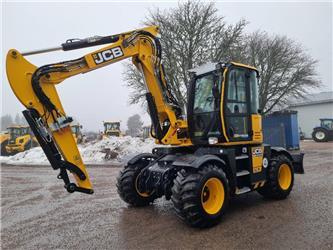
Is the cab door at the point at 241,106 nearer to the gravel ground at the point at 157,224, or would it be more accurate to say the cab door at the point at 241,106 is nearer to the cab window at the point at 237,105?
the cab window at the point at 237,105

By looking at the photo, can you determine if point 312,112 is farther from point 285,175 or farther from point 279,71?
point 285,175

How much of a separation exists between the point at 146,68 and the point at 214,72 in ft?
4.60

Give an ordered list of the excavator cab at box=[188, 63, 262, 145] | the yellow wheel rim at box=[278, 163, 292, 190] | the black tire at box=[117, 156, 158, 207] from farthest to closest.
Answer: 1. the yellow wheel rim at box=[278, 163, 292, 190]
2. the black tire at box=[117, 156, 158, 207]
3. the excavator cab at box=[188, 63, 262, 145]

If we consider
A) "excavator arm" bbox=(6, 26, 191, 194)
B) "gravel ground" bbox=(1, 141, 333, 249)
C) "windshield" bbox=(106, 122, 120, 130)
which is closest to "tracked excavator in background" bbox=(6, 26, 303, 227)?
"excavator arm" bbox=(6, 26, 191, 194)

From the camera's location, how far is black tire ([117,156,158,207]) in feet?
20.0

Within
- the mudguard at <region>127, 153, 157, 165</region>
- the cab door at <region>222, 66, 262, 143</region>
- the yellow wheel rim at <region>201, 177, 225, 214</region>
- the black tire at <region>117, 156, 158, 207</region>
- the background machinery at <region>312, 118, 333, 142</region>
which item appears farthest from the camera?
the background machinery at <region>312, 118, 333, 142</region>

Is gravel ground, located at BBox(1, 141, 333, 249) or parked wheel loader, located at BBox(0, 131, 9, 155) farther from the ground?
parked wheel loader, located at BBox(0, 131, 9, 155)

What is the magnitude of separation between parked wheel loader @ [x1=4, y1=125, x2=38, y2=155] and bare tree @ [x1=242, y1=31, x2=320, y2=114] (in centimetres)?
1972

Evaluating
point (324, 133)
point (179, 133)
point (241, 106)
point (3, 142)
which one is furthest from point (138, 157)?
point (324, 133)

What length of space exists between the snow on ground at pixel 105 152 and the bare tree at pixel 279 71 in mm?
9887

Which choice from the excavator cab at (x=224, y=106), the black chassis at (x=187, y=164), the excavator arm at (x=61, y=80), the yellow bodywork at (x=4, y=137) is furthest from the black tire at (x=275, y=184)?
the yellow bodywork at (x=4, y=137)

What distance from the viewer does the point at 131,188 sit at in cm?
611

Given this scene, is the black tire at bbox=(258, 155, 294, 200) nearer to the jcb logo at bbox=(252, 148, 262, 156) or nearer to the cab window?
the jcb logo at bbox=(252, 148, 262, 156)

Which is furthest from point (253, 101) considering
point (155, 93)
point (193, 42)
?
point (193, 42)
